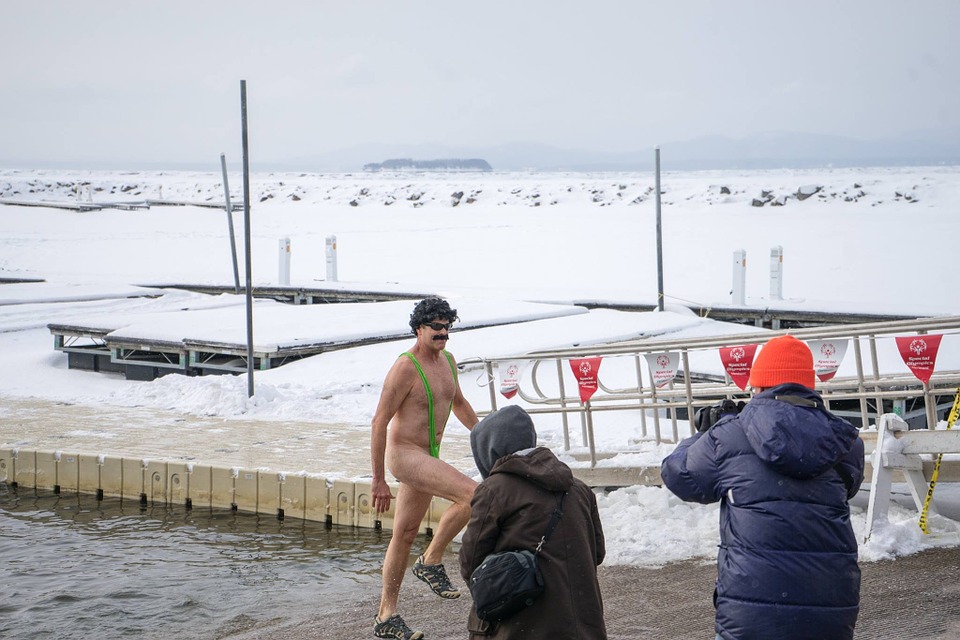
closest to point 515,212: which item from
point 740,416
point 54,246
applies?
point 54,246

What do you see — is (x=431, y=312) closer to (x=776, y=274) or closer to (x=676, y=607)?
(x=676, y=607)

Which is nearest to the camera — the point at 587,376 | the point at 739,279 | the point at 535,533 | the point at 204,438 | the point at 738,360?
the point at 535,533

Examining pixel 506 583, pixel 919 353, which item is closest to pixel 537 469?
pixel 506 583

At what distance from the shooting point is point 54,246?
3688 cm

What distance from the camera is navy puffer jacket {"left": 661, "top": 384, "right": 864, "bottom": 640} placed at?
3504 millimetres

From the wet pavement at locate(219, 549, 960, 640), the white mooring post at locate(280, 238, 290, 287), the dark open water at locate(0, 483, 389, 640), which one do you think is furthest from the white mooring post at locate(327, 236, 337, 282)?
the wet pavement at locate(219, 549, 960, 640)

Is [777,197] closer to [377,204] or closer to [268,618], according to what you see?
[377,204]

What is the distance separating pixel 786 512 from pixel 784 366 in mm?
516

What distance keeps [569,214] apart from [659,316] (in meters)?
28.9

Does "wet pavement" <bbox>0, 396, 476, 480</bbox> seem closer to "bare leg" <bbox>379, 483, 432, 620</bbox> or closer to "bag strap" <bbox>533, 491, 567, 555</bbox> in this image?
"bare leg" <bbox>379, 483, 432, 620</bbox>

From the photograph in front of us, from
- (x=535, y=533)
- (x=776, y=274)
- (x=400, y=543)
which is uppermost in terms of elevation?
(x=776, y=274)

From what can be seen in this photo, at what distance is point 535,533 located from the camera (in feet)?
11.9

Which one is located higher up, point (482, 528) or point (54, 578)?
point (482, 528)

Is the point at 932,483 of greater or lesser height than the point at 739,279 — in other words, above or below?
below
